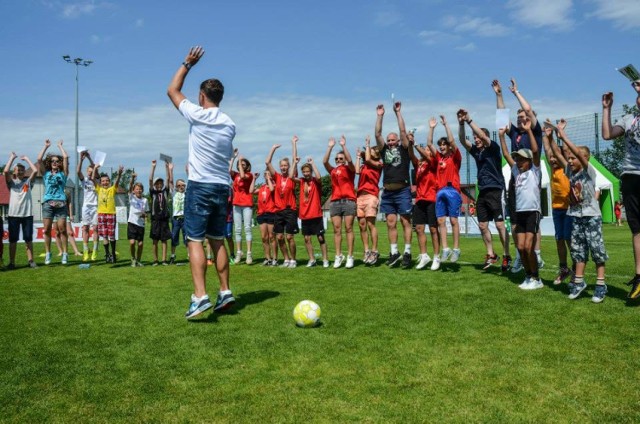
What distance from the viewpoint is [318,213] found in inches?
419

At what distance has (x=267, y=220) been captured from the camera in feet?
37.9

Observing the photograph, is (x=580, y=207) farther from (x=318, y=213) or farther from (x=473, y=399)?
(x=318, y=213)

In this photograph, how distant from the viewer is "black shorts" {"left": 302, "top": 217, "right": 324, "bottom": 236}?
10484 mm

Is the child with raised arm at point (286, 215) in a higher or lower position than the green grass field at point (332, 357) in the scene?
higher

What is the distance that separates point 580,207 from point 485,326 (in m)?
2.44

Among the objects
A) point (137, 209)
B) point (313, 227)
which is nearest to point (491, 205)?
point (313, 227)

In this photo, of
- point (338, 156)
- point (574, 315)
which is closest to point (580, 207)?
point (574, 315)

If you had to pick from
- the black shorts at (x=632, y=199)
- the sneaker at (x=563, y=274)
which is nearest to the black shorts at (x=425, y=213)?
the sneaker at (x=563, y=274)

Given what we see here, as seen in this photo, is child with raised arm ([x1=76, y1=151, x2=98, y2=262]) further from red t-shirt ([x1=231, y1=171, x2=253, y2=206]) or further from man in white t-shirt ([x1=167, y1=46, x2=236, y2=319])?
man in white t-shirt ([x1=167, y1=46, x2=236, y2=319])

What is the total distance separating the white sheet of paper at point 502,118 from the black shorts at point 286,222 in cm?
465

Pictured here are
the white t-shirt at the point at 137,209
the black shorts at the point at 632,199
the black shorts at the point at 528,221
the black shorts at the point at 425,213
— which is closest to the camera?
the black shorts at the point at 632,199

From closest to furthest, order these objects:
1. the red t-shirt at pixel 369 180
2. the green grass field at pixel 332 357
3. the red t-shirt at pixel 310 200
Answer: the green grass field at pixel 332 357 < the red t-shirt at pixel 369 180 < the red t-shirt at pixel 310 200

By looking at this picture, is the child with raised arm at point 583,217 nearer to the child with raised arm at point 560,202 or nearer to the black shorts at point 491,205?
the child with raised arm at point 560,202

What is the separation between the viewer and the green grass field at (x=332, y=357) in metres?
3.31
